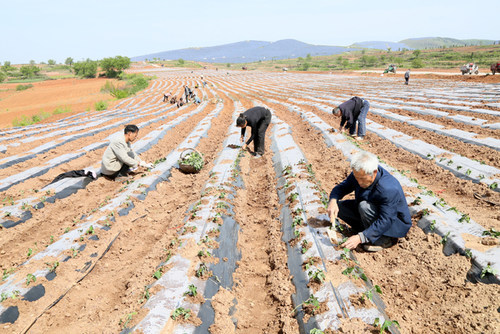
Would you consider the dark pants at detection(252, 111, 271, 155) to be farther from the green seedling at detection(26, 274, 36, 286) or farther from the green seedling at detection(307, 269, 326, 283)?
the green seedling at detection(26, 274, 36, 286)

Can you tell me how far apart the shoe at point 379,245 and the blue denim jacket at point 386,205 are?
0.57ft

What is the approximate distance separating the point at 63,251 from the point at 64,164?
460 centimetres

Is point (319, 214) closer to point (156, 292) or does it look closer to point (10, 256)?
point (156, 292)

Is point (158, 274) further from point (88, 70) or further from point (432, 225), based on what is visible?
point (88, 70)

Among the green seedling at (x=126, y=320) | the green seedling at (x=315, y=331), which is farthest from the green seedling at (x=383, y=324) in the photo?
the green seedling at (x=126, y=320)

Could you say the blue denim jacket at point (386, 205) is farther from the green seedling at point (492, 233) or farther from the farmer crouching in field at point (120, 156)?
the farmer crouching in field at point (120, 156)

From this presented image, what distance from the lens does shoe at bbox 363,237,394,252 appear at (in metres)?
3.46

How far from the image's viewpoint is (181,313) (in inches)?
103

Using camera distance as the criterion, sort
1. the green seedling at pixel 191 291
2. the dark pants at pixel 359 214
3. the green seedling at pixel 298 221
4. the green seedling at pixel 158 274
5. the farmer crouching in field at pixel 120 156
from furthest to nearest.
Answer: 1. the farmer crouching in field at pixel 120 156
2. the green seedling at pixel 298 221
3. the dark pants at pixel 359 214
4. the green seedling at pixel 158 274
5. the green seedling at pixel 191 291

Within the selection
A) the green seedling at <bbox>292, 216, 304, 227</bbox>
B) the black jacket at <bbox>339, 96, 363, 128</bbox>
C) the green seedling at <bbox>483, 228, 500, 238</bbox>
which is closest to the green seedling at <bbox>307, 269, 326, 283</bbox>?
the green seedling at <bbox>292, 216, 304, 227</bbox>

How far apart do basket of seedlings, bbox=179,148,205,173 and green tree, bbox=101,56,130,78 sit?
2298 inches

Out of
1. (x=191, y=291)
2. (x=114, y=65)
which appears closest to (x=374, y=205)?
(x=191, y=291)

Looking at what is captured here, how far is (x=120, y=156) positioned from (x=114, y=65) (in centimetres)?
5965

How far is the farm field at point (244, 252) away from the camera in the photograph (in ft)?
8.67
